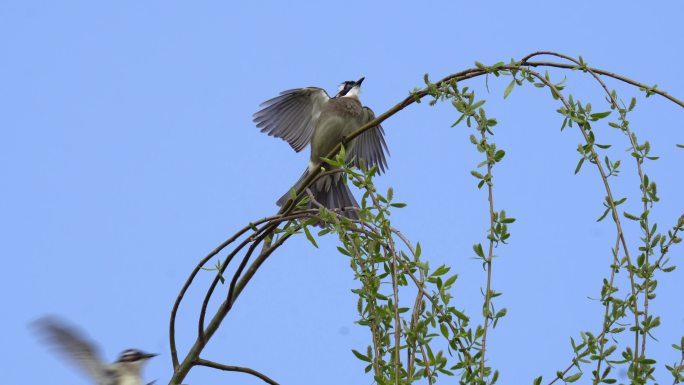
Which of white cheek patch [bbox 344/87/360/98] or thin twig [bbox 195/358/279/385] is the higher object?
white cheek patch [bbox 344/87/360/98]

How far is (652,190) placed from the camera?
276 centimetres

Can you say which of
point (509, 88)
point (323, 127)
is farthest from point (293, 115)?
point (509, 88)

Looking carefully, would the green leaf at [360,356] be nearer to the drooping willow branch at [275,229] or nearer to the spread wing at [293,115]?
the drooping willow branch at [275,229]

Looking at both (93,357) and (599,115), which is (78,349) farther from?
(599,115)

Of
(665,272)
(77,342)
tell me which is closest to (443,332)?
(665,272)

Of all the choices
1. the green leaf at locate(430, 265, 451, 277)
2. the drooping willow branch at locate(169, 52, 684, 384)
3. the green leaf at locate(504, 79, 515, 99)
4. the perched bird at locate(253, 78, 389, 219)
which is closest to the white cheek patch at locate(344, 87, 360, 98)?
the perched bird at locate(253, 78, 389, 219)

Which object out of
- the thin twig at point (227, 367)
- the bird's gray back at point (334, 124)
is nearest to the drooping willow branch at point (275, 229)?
the thin twig at point (227, 367)

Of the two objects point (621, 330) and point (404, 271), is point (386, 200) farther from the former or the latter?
point (621, 330)

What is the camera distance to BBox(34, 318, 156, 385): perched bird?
3.58 meters

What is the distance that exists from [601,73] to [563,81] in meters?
0.14

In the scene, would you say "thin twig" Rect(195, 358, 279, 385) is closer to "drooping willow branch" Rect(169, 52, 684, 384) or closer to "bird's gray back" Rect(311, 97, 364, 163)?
"drooping willow branch" Rect(169, 52, 684, 384)

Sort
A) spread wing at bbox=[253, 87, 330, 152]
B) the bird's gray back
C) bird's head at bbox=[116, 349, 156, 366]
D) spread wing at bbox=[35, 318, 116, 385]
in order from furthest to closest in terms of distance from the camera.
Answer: spread wing at bbox=[253, 87, 330, 152], the bird's gray back, bird's head at bbox=[116, 349, 156, 366], spread wing at bbox=[35, 318, 116, 385]

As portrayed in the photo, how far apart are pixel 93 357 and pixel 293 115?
3.76 metres

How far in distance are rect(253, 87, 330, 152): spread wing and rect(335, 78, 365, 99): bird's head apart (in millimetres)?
227
